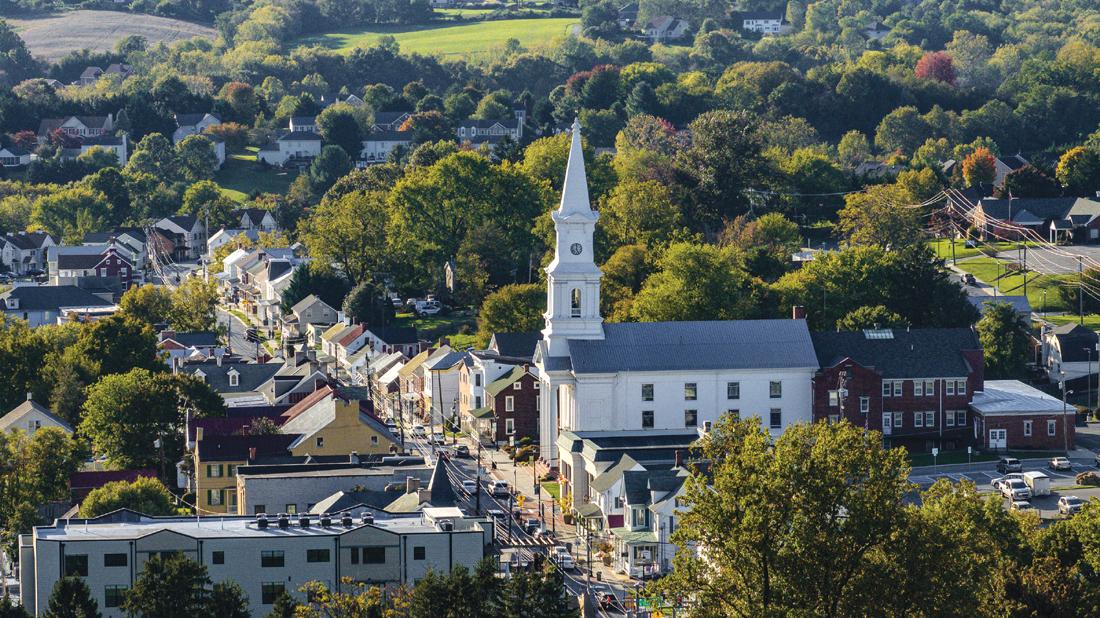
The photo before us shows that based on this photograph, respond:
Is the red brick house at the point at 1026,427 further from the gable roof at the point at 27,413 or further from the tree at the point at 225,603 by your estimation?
the tree at the point at 225,603

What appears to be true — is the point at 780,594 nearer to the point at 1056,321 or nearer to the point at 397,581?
the point at 397,581

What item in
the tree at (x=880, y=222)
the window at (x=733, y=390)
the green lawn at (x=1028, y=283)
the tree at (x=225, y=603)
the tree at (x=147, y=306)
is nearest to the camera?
the tree at (x=225, y=603)

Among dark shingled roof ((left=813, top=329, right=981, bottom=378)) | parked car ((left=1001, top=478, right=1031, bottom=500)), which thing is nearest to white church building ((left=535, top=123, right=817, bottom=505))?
dark shingled roof ((left=813, top=329, right=981, bottom=378))

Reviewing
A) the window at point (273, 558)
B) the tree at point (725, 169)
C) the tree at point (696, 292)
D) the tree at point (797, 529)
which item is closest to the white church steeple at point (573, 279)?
the tree at point (696, 292)

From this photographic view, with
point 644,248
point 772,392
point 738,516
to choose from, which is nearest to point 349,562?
point 738,516

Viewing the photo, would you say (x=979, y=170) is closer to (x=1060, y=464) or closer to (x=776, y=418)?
(x=776, y=418)

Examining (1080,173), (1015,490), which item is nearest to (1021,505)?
(1015,490)
